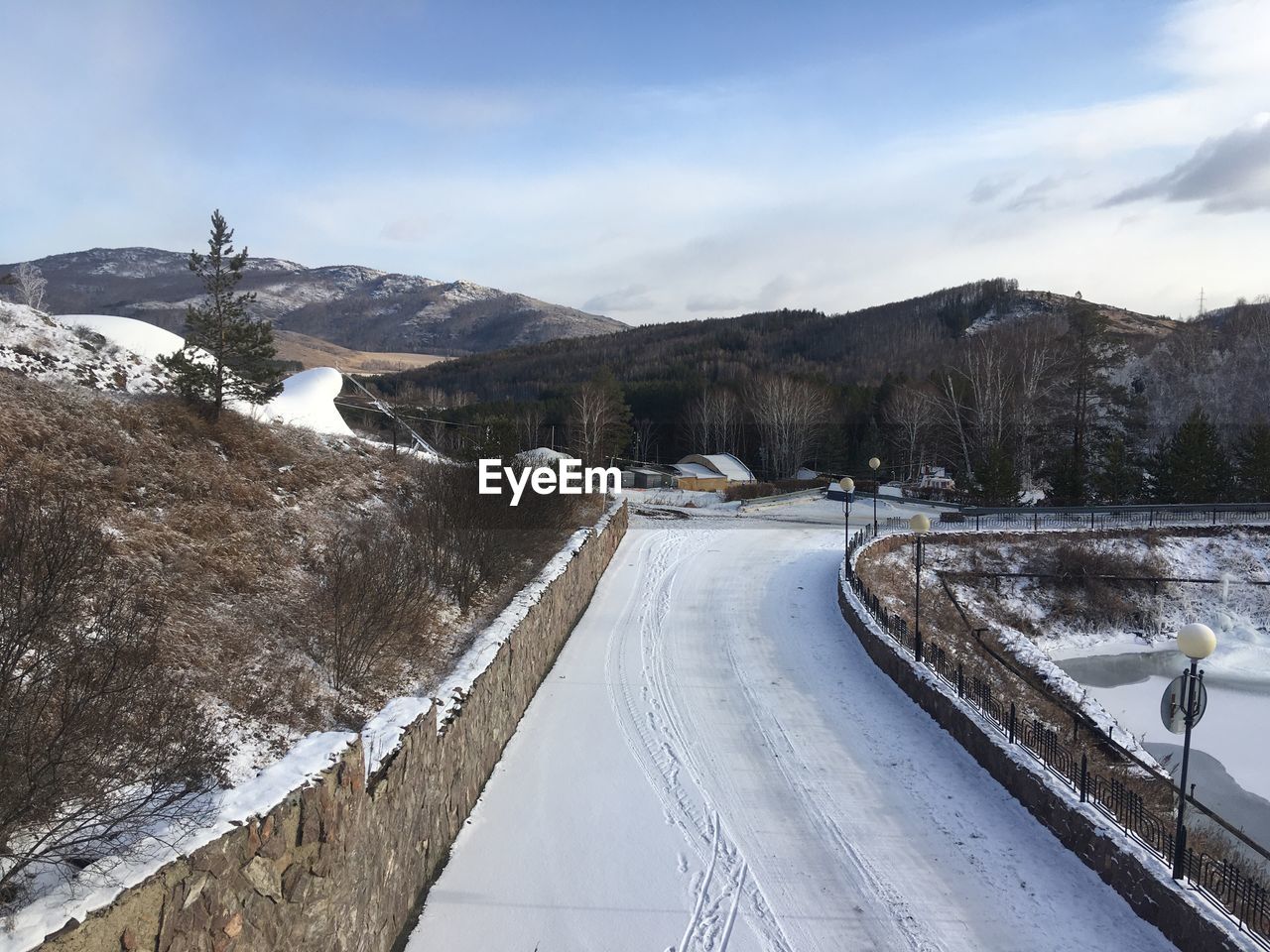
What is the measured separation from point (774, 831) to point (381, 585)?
6056 mm

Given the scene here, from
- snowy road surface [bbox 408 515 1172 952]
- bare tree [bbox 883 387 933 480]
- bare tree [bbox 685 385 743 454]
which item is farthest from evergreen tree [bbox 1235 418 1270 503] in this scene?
bare tree [bbox 685 385 743 454]

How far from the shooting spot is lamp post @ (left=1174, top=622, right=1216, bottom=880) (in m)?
6.29

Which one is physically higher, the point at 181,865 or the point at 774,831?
the point at 181,865

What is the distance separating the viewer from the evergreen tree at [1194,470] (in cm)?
3105

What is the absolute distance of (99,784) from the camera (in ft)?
16.4

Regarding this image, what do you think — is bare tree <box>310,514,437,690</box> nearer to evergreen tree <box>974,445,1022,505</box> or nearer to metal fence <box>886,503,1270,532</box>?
metal fence <box>886,503,1270,532</box>

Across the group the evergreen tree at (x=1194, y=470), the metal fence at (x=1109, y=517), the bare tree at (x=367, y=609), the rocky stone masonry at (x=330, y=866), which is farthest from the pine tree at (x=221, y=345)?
the evergreen tree at (x=1194, y=470)

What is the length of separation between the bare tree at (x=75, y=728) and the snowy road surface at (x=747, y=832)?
265 cm

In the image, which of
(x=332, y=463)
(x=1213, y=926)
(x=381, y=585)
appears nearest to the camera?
(x=1213, y=926)

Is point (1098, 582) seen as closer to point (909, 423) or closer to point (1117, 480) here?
point (1117, 480)

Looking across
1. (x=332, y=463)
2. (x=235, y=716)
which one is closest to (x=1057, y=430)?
(x=332, y=463)

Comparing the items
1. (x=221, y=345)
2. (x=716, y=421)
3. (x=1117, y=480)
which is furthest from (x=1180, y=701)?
(x=716, y=421)

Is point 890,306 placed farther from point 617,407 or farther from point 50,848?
point 50,848

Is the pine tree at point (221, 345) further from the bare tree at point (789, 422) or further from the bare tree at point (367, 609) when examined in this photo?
the bare tree at point (789, 422)
